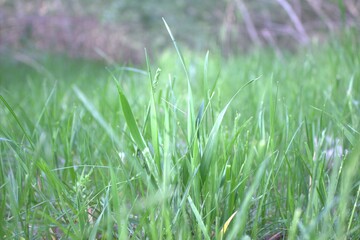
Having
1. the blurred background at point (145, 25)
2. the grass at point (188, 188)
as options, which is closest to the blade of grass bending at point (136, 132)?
the grass at point (188, 188)

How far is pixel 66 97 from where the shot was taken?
8.13 feet

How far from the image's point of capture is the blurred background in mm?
4605

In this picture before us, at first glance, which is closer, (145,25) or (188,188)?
(188,188)

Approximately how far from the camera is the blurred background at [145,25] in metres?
4.61

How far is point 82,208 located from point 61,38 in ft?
16.8

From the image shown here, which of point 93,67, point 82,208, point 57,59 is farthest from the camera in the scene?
point 93,67

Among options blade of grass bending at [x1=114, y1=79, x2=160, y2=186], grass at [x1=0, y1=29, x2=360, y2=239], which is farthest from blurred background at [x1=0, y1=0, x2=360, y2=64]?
blade of grass bending at [x1=114, y1=79, x2=160, y2=186]

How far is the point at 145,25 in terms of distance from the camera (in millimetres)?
5094

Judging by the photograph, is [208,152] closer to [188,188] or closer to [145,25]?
[188,188]

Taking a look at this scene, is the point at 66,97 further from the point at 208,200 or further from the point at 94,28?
the point at 94,28

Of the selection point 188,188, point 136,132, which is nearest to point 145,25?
point 136,132

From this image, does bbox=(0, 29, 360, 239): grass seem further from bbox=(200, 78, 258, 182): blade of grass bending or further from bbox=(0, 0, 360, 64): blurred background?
bbox=(0, 0, 360, 64): blurred background

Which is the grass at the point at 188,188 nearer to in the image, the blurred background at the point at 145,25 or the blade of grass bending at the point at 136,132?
the blade of grass bending at the point at 136,132

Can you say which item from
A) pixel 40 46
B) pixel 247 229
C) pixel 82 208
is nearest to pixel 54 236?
pixel 82 208
